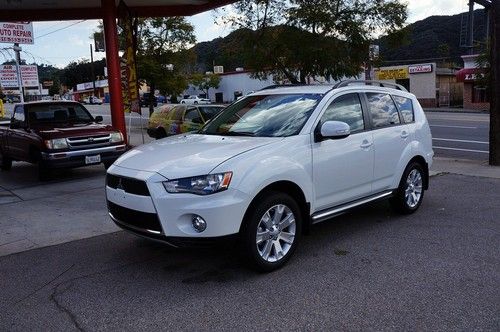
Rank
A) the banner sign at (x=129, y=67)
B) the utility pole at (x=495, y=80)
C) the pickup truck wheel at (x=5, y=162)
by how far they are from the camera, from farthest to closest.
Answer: the banner sign at (x=129, y=67) → the pickup truck wheel at (x=5, y=162) → the utility pole at (x=495, y=80)

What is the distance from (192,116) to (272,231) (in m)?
10.8

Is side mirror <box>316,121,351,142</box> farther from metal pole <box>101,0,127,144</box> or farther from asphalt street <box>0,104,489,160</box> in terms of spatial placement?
asphalt street <box>0,104,489,160</box>

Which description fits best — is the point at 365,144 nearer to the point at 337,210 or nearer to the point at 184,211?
the point at 337,210

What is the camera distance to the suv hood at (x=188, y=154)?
14.2 feet

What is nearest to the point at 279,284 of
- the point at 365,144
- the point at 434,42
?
the point at 365,144

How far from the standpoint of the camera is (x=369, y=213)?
22.5 ft

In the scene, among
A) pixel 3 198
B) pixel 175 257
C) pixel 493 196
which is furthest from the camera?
pixel 3 198

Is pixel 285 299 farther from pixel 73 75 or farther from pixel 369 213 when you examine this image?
pixel 73 75

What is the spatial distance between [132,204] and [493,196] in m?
5.97

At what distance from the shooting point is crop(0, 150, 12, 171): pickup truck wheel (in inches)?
467

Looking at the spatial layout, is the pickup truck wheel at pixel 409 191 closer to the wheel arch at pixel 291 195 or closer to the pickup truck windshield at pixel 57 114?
the wheel arch at pixel 291 195

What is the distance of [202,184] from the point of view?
167 inches

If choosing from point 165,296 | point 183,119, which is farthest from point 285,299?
point 183,119

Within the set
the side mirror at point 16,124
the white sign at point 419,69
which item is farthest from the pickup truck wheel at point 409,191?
the white sign at point 419,69
